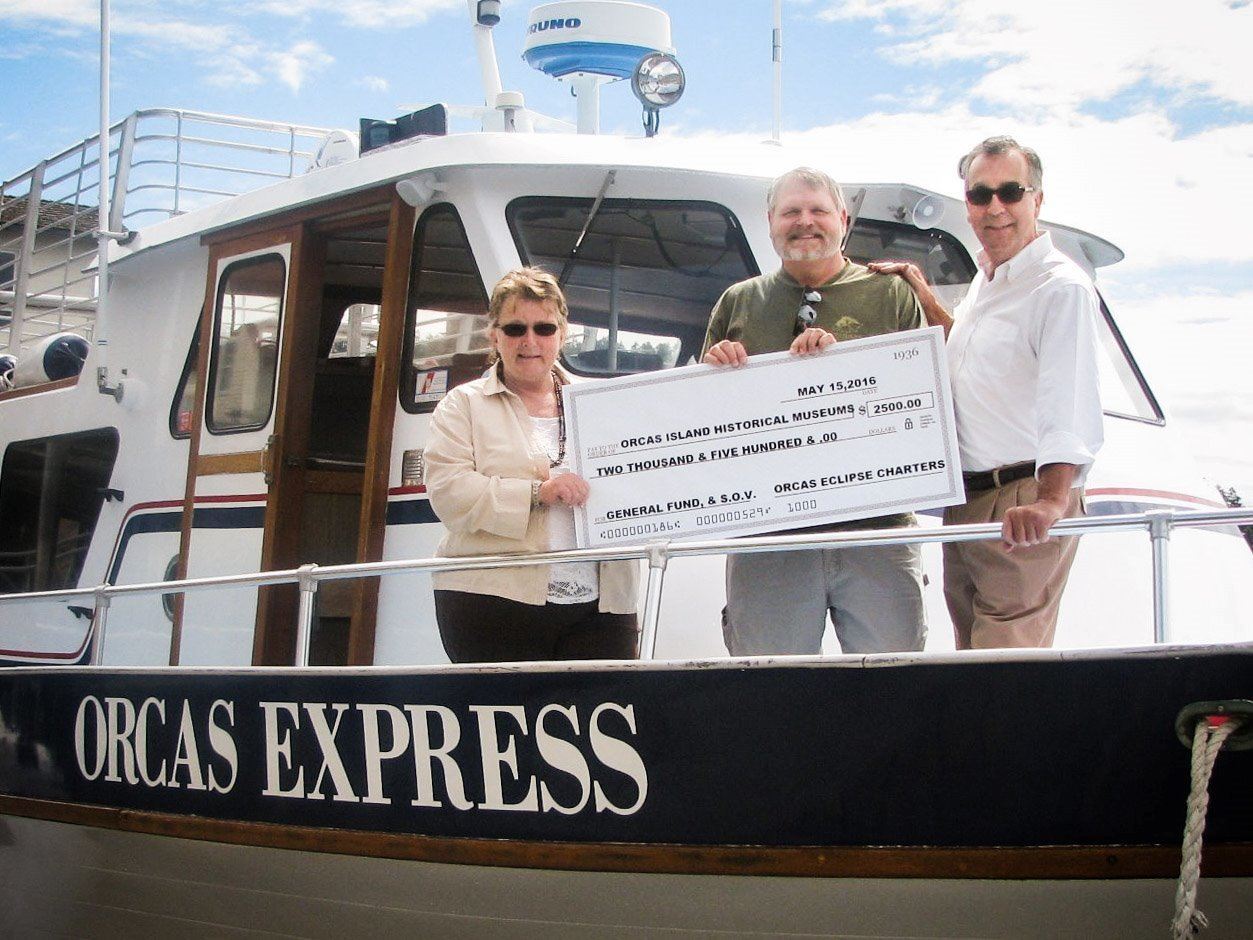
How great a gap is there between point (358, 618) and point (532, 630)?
1179 mm

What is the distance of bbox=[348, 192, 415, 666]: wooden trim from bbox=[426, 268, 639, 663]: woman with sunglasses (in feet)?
3.81

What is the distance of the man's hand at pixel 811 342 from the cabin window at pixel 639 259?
4.63ft

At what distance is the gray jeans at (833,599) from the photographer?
11.2 feet

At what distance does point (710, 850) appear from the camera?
322 cm

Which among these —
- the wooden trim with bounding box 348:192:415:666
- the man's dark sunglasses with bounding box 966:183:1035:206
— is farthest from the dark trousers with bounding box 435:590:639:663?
the man's dark sunglasses with bounding box 966:183:1035:206

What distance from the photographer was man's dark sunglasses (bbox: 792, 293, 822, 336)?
3.51 metres

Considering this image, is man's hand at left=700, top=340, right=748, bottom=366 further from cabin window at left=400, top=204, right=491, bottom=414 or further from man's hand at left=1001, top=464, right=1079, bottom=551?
cabin window at left=400, top=204, right=491, bottom=414

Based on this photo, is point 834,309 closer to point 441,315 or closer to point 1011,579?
point 1011,579

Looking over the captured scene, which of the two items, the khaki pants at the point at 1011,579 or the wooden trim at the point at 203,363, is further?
the wooden trim at the point at 203,363

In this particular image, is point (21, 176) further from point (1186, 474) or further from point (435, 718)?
point (1186, 474)

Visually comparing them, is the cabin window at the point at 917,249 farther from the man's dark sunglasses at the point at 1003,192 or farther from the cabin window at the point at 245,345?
the cabin window at the point at 245,345

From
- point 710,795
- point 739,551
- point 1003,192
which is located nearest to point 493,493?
point 739,551

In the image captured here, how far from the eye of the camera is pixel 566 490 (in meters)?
3.52

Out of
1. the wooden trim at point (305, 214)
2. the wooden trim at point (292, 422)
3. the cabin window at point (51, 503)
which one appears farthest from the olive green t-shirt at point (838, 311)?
the cabin window at point (51, 503)
